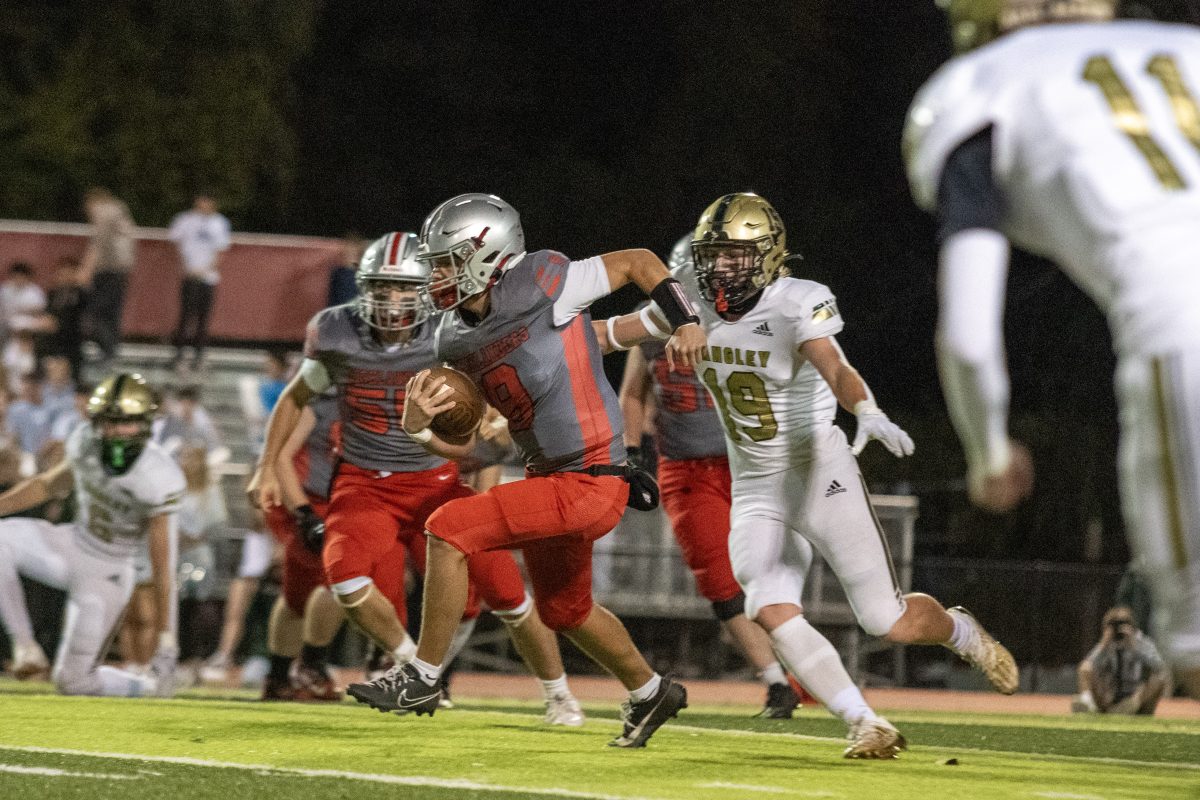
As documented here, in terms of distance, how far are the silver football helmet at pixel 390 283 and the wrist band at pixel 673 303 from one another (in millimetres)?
1744

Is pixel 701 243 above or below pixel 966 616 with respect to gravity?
above

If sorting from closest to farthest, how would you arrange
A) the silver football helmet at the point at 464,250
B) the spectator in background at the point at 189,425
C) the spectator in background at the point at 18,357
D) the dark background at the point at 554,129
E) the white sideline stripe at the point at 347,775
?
the white sideline stripe at the point at 347,775 → the silver football helmet at the point at 464,250 → the spectator in background at the point at 189,425 → the spectator in background at the point at 18,357 → the dark background at the point at 554,129

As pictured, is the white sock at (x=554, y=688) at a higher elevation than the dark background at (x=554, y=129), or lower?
lower

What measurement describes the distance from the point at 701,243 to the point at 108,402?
3.77 meters

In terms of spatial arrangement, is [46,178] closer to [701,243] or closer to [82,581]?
[82,581]

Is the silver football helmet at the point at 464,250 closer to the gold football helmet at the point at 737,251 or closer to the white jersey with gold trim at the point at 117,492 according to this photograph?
the gold football helmet at the point at 737,251

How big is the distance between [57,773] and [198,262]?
11924mm

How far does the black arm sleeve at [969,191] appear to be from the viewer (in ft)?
12.0

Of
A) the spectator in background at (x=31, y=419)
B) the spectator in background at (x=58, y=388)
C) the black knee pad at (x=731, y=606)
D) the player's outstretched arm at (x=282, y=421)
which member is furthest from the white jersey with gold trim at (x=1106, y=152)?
the spectator in background at (x=58, y=388)

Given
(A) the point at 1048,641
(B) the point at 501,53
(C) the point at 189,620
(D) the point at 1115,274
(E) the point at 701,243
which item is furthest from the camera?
(B) the point at 501,53

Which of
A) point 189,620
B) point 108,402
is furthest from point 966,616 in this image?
point 189,620

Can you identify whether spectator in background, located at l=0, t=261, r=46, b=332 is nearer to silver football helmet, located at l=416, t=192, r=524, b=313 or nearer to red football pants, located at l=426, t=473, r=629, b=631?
silver football helmet, located at l=416, t=192, r=524, b=313

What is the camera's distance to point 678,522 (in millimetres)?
8727

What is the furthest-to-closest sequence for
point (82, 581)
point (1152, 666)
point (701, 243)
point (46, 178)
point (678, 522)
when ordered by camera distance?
1. point (46, 178)
2. point (1152, 666)
3. point (82, 581)
4. point (678, 522)
5. point (701, 243)
